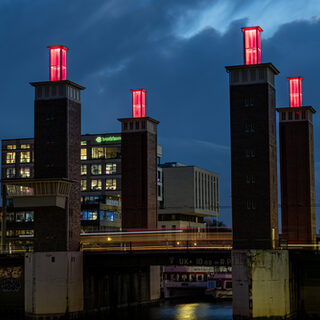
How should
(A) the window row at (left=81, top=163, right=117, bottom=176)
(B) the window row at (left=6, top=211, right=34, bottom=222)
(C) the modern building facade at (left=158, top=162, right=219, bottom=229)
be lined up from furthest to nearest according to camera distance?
1. (A) the window row at (left=81, top=163, right=117, bottom=176)
2. (C) the modern building facade at (left=158, top=162, right=219, bottom=229)
3. (B) the window row at (left=6, top=211, right=34, bottom=222)

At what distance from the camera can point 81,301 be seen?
79688 millimetres

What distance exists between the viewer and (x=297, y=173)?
316ft

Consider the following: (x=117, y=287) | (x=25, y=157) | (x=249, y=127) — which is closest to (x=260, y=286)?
(x=249, y=127)

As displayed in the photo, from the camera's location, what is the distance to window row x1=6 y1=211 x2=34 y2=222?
163 meters

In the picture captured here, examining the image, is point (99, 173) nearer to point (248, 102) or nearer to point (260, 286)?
point (248, 102)

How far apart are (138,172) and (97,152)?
9298 cm

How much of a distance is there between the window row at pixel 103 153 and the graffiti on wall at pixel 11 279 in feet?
347

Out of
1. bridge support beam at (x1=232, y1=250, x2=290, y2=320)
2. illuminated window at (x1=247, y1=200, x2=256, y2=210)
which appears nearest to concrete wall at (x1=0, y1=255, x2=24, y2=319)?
bridge support beam at (x1=232, y1=250, x2=290, y2=320)

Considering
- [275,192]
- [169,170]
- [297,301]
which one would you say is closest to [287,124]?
[275,192]

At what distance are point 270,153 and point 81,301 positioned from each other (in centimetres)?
2743

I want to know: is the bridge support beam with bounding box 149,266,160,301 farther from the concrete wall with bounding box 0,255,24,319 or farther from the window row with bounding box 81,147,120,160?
the window row with bounding box 81,147,120,160

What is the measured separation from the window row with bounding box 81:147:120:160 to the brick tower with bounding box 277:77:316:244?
313 ft

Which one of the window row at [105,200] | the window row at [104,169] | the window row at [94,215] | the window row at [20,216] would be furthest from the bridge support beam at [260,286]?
the window row at [104,169]

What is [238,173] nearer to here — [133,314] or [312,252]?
[312,252]
